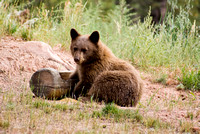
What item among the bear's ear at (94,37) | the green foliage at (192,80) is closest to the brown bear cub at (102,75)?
the bear's ear at (94,37)

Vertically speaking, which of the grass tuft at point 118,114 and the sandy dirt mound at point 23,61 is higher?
the sandy dirt mound at point 23,61

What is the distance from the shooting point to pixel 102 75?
588cm

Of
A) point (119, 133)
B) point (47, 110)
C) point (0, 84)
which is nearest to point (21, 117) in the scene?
point (47, 110)

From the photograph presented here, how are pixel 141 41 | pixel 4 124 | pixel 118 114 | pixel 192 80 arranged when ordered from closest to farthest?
pixel 4 124 → pixel 118 114 → pixel 192 80 → pixel 141 41

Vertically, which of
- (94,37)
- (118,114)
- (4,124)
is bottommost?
(118,114)

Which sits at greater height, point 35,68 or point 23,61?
point 23,61

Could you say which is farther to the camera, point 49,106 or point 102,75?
point 102,75

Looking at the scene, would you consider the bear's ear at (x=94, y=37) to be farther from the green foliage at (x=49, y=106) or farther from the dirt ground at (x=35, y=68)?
the green foliage at (x=49, y=106)

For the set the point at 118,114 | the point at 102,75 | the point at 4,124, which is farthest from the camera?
the point at 102,75

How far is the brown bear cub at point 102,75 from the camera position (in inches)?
226


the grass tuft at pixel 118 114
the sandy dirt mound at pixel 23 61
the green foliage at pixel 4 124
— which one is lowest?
the grass tuft at pixel 118 114

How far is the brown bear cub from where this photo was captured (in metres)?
5.74

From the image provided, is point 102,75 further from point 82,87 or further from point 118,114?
point 118,114

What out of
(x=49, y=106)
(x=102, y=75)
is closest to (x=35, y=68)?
(x=102, y=75)
